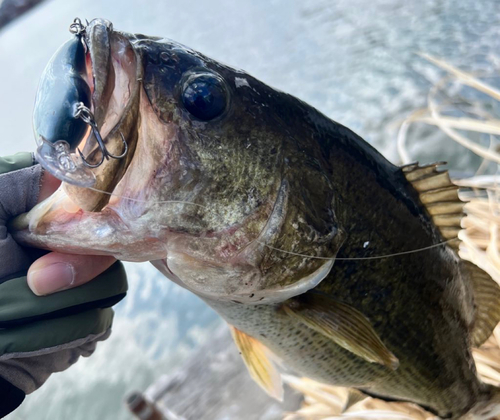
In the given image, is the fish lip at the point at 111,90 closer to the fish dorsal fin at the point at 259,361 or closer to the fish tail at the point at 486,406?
the fish dorsal fin at the point at 259,361

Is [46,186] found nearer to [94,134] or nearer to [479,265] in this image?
[94,134]

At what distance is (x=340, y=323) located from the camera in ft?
2.98

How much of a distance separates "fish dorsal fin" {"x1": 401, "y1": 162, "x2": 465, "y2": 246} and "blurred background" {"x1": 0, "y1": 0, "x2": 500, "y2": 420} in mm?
1405

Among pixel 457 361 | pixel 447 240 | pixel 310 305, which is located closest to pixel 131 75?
pixel 310 305

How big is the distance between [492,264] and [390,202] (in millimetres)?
1018

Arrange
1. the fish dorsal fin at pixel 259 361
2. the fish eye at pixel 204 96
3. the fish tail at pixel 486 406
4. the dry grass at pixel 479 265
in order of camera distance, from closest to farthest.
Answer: the fish eye at pixel 204 96
the fish dorsal fin at pixel 259 361
the fish tail at pixel 486 406
the dry grass at pixel 479 265

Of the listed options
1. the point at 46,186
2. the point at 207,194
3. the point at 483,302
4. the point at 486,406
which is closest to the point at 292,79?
the point at 483,302

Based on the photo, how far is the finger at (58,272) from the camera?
81 centimetres

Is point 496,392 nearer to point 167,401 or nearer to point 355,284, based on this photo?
point 355,284

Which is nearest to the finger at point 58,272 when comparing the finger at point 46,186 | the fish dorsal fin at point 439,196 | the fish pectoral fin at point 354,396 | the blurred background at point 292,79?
the finger at point 46,186

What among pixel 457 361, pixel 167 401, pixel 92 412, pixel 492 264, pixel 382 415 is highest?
pixel 492 264

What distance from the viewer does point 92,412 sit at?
8.96 feet

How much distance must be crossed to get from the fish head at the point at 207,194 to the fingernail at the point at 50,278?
0.06 metres

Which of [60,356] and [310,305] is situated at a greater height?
[310,305]
